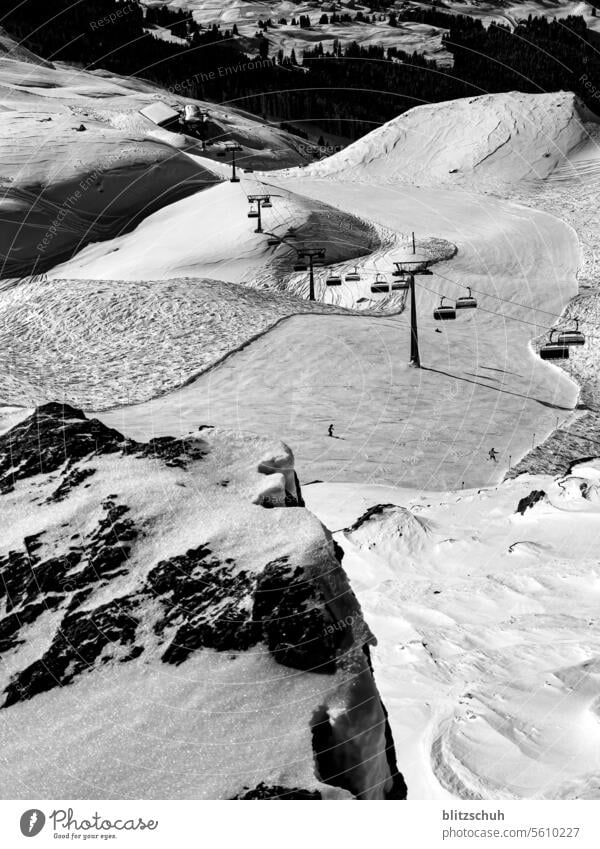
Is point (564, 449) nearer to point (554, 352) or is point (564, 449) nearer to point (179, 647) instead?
point (554, 352)

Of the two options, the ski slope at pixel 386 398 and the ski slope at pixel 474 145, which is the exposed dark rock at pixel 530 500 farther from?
the ski slope at pixel 474 145

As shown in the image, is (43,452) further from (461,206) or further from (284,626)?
(461,206)

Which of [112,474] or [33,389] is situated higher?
[112,474]

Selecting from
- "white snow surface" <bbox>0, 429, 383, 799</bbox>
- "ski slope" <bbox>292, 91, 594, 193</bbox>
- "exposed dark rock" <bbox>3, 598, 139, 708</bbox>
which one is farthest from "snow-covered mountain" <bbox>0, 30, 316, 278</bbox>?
"exposed dark rock" <bbox>3, 598, 139, 708</bbox>

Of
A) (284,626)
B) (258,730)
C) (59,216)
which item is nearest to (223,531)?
(284,626)

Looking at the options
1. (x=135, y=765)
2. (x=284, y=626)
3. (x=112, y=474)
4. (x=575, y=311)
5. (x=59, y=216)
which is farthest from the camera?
(x=59, y=216)

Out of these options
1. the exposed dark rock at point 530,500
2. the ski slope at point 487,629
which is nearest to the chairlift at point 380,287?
the ski slope at point 487,629

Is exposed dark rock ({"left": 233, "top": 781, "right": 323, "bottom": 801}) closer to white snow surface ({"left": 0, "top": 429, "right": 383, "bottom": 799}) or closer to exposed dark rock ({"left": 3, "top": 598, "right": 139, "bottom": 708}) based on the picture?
white snow surface ({"left": 0, "top": 429, "right": 383, "bottom": 799})
